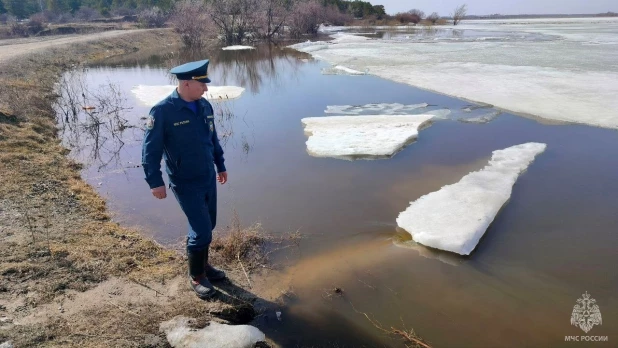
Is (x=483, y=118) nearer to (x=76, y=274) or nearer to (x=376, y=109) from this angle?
(x=376, y=109)

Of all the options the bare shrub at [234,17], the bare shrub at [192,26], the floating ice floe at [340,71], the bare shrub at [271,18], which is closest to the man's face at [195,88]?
the floating ice floe at [340,71]

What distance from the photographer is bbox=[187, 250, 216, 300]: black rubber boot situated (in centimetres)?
328

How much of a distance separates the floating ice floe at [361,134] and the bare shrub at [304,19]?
101 ft

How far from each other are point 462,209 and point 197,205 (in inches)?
123

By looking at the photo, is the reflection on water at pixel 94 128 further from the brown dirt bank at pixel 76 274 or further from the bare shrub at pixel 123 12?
the bare shrub at pixel 123 12

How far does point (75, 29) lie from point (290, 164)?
1516 inches

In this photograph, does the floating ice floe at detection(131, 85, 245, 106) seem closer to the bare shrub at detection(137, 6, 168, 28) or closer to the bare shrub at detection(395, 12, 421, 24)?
the bare shrub at detection(137, 6, 168, 28)

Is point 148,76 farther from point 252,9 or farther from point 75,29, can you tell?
point 75,29

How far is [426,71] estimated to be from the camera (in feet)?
47.8

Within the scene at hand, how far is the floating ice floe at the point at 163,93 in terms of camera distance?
11.7 m

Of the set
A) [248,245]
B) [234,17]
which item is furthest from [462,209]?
[234,17]

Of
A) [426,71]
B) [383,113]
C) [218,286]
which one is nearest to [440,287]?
[218,286]

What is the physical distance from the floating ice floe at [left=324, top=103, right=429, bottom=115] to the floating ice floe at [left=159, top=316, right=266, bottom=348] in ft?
24.5

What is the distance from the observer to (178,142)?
2.98 metres
